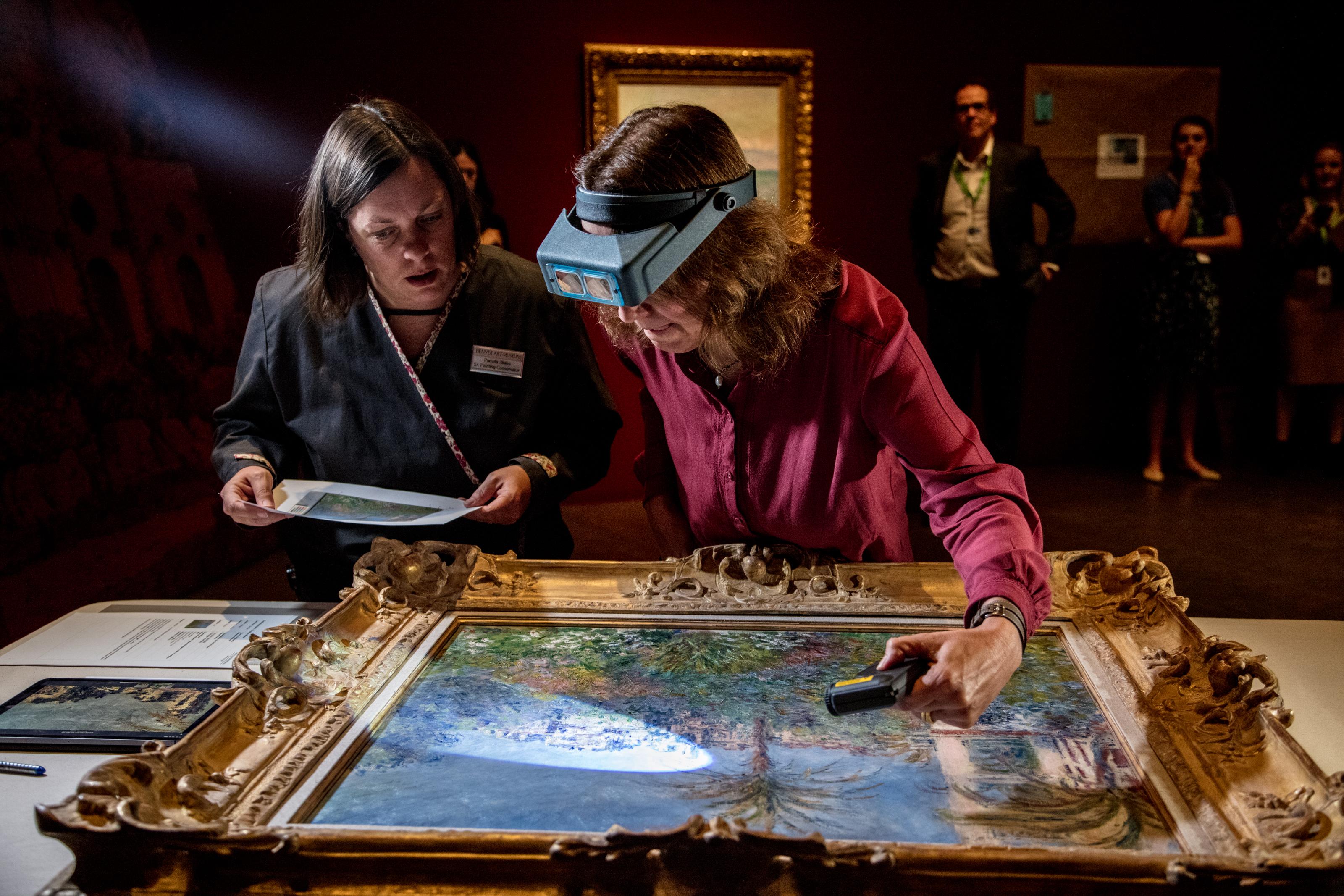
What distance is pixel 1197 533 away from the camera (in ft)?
15.3

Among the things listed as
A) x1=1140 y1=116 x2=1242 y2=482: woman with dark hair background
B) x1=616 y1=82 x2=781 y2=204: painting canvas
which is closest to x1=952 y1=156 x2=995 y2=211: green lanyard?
x1=616 y1=82 x2=781 y2=204: painting canvas

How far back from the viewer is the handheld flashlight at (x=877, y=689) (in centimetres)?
116

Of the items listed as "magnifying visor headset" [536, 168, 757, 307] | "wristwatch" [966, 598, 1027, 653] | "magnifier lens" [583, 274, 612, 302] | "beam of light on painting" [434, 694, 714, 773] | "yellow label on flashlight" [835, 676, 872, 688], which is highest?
"magnifying visor headset" [536, 168, 757, 307]

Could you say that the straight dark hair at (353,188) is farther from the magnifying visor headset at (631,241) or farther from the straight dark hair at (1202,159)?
the straight dark hair at (1202,159)

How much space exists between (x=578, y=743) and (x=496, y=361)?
101 cm

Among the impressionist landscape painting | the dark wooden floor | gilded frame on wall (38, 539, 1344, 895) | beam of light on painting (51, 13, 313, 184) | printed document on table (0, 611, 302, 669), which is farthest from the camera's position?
the dark wooden floor

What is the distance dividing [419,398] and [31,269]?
6.01 feet

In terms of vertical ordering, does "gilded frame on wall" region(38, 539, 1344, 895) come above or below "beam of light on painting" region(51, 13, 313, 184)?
below

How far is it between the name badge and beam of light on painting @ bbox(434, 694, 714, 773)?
89cm

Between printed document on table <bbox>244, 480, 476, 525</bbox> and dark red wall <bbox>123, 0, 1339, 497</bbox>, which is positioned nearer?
printed document on table <bbox>244, 480, 476, 525</bbox>

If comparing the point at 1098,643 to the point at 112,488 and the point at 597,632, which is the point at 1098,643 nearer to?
the point at 597,632

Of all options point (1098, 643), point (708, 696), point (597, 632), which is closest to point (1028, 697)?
point (1098, 643)

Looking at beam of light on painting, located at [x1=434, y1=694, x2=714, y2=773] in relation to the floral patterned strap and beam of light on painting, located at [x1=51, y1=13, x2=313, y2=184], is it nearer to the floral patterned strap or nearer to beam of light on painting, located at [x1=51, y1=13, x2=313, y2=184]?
the floral patterned strap

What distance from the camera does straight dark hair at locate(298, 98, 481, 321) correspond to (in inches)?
72.4
